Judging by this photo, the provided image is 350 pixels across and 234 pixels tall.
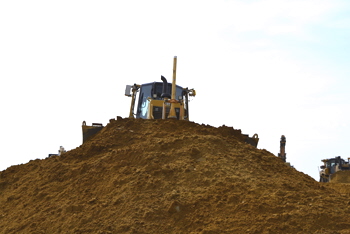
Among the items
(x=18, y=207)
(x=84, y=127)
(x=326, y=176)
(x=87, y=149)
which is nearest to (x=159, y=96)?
(x=84, y=127)

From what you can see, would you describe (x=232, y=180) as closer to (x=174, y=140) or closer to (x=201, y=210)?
(x=201, y=210)

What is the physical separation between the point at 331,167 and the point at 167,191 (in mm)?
24443

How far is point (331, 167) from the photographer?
29016 millimetres

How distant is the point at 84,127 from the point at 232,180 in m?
4.56

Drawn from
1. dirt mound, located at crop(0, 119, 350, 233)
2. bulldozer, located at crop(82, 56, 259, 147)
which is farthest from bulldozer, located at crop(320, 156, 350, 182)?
dirt mound, located at crop(0, 119, 350, 233)

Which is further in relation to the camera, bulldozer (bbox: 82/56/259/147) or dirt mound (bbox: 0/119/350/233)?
bulldozer (bbox: 82/56/259/147)

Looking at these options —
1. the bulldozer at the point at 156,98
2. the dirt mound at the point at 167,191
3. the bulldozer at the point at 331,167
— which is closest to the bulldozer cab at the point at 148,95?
the bulldozer at the point at 156,98

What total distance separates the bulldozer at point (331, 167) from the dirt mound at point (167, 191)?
68.5 feet

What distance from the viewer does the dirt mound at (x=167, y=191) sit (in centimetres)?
603

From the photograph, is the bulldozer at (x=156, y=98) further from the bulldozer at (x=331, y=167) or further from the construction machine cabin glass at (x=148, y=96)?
the bulldozer at (x=331, y=167)

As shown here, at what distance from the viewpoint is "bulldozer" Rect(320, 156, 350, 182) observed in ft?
92.0

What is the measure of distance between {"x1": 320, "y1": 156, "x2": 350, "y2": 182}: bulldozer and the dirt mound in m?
20.9

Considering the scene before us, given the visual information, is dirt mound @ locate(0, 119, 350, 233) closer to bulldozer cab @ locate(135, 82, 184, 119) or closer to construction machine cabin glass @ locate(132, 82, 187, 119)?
construction machine cabin glass @ locate(132, 82, 187, 119)

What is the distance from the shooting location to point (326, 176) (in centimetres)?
2856
